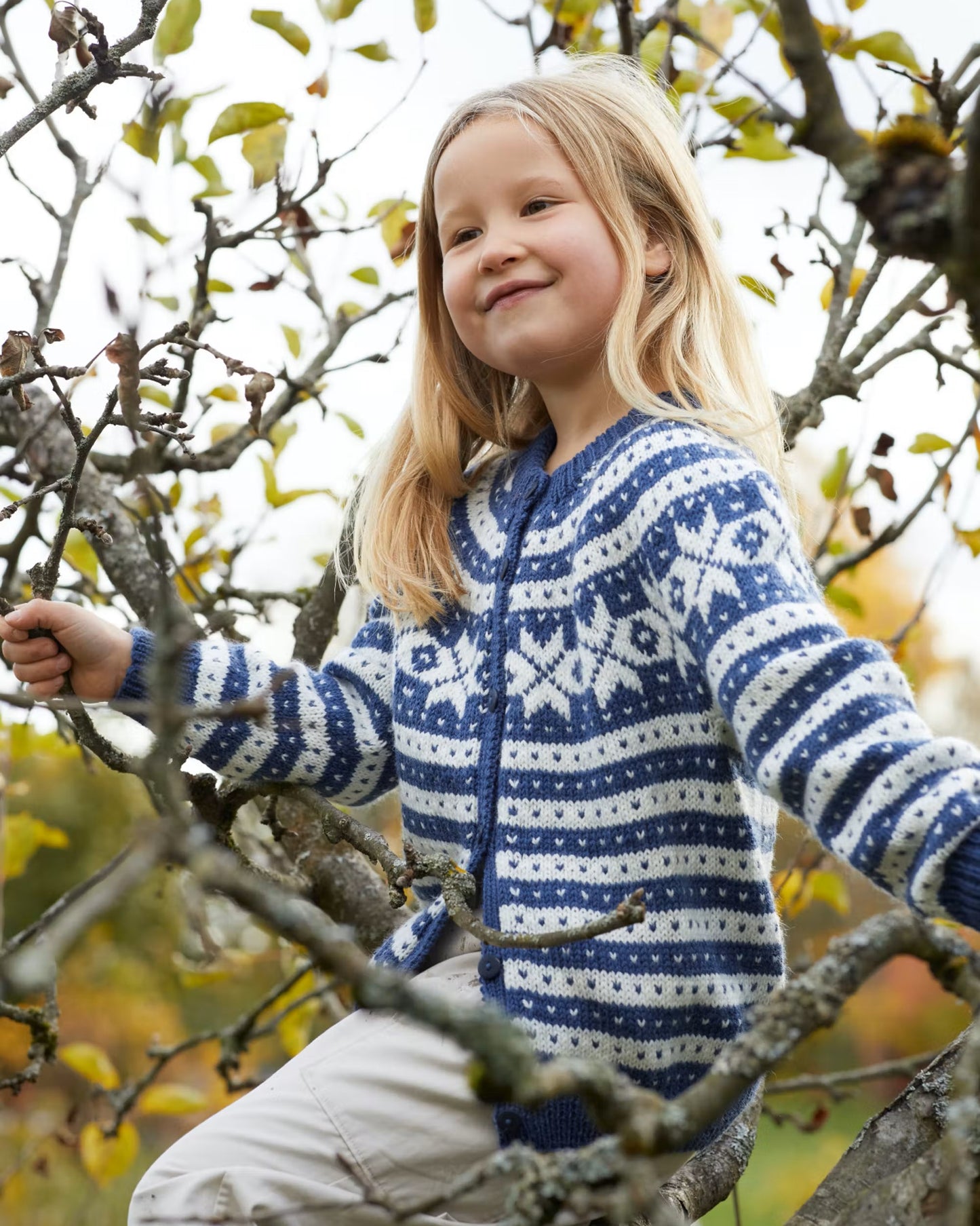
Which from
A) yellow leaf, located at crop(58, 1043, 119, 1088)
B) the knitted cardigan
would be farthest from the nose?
yellow leaf, located at crop(58, 1043, 119, 1088)

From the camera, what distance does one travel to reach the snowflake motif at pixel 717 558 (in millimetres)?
1036

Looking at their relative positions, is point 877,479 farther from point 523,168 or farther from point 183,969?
point 183,969

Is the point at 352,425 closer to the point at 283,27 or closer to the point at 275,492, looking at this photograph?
the point at 275,492

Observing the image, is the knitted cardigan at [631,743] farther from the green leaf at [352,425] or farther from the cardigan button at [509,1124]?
the green leaf at [352,425]

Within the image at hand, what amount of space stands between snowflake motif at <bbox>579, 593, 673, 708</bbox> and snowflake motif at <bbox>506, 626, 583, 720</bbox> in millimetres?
20

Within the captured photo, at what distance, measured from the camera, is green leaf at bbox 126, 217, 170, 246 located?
1.47 m

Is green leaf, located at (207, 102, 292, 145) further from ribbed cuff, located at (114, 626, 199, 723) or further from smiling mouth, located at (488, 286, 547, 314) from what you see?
ribbed cuff, located at (114, 626, 199, 723)

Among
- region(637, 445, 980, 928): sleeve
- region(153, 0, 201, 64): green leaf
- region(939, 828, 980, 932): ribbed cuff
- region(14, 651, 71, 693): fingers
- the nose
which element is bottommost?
region(939, 828, 980, 932): ribbed cuff

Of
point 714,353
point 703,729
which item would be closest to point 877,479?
point 714,353

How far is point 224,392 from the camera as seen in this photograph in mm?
1823

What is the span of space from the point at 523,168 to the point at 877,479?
0.67 meters

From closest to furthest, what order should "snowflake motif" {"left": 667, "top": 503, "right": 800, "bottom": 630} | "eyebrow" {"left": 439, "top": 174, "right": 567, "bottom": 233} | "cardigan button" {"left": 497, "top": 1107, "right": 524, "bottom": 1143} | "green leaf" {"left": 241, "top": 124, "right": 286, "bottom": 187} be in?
"snowflake motif" {"left": 667, "top": 503, "right": 800, "bottom": 630}
"cardigan button" {"left": 497, "top": 1107, "right": 524, "bottom": 1143}
"eyebrow" {"left": 439, "top": 174, "right": 567, "bottom": 233}
"green leaf" {"left": 241, "top": 124, "right": 286, "bottom": 187}

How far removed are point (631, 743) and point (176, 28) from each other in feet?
3.11

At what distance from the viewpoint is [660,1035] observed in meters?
1.13
